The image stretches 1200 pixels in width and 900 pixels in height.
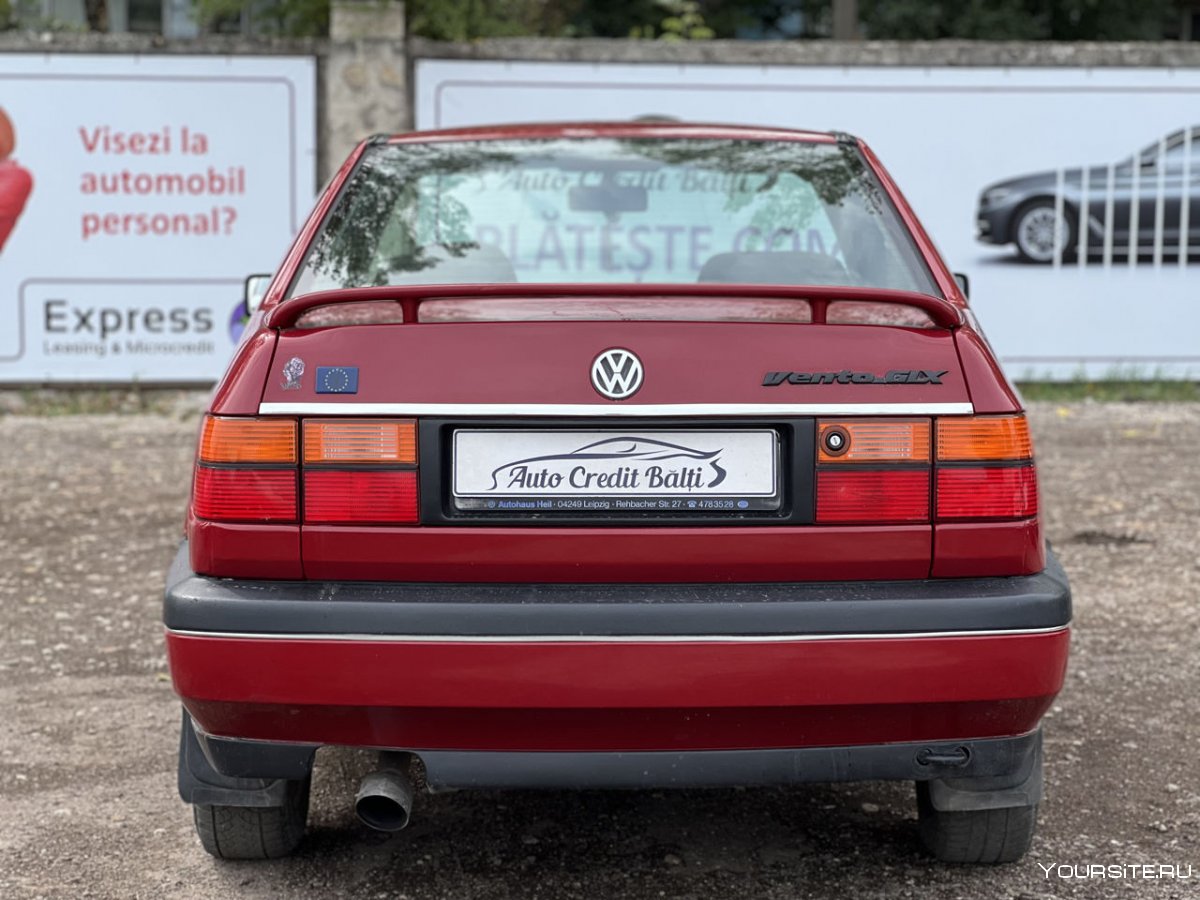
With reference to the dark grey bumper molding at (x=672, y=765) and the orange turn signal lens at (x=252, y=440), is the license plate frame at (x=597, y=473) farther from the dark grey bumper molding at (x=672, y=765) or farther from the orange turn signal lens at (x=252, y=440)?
the dark grey bumper molding at (x=672, y=765)

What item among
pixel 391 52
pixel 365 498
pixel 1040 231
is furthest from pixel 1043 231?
pixel 365 498

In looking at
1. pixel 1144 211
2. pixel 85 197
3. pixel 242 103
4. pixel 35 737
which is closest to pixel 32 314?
pixel 85 197

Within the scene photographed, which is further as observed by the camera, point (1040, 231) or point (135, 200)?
point (1040, 231)

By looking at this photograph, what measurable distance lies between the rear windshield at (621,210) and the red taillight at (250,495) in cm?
81

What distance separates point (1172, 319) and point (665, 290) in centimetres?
875

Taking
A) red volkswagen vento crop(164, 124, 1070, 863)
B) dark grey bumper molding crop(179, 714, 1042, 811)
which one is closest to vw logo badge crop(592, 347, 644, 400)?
red volkswagen vento crop(164, 124, 1070, 863)

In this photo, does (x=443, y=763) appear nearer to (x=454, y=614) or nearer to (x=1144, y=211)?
(x=454, y=614)

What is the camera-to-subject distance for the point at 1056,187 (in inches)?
411

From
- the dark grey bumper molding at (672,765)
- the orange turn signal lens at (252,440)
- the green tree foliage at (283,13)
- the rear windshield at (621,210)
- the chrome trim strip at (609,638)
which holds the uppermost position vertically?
the green tree foliage at (283,13)

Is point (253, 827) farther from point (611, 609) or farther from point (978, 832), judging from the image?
point (978, 832)

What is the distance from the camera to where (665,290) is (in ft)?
8.77

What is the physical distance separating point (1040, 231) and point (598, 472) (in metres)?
8.64

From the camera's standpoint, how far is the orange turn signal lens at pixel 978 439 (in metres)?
2.57

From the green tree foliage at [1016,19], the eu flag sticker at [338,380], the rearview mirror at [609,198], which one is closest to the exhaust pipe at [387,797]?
the eu flag sticker at [338,380]
